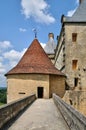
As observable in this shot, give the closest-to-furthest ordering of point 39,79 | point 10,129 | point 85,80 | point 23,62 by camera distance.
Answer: point 10,129 < point 39,79 < point 23,62 < point 85,80

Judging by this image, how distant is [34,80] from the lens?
2634 centimetres

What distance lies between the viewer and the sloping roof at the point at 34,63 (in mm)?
26875

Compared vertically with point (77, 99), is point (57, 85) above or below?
above

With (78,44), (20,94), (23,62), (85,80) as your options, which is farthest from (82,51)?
(20,94)

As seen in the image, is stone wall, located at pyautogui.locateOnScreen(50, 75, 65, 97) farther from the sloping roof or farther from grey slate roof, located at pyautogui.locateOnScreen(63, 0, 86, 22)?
grey slate roof, located at pyautogui.locateOnScreen(63, 0, 86, 22)

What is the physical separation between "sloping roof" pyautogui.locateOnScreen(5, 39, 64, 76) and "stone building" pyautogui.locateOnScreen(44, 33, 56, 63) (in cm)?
2287

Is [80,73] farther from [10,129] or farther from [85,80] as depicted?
[10,129]

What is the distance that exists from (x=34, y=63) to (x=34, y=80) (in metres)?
2.46

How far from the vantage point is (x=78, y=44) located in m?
31.5

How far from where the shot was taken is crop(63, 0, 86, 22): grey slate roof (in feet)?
104

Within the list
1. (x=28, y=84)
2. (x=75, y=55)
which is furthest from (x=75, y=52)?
(x=28, y=84)

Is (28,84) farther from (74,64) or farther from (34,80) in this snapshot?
(74,64)

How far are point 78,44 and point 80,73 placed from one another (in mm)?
3525

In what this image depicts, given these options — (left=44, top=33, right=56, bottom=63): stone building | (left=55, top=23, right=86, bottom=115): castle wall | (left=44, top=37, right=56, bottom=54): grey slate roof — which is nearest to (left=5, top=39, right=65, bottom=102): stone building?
(left=55, top=23, right=86, bottom=115): castle wall
